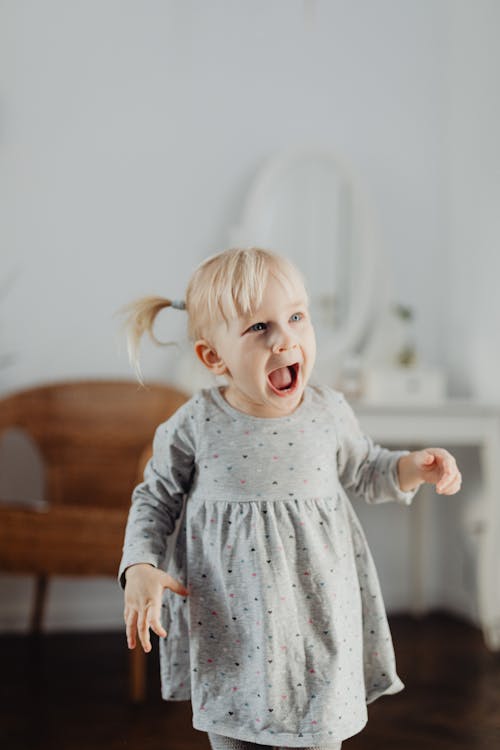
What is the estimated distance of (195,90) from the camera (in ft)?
9.97

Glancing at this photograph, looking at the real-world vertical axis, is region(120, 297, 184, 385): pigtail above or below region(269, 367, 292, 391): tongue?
above

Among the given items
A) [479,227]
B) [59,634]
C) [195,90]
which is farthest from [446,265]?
[59,634]

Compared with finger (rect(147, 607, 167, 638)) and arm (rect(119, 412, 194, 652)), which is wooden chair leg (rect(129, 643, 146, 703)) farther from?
finger (rect(147, 607, 167, 638))

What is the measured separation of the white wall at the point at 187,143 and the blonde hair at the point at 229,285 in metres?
1.73

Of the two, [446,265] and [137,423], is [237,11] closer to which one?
[446,265]

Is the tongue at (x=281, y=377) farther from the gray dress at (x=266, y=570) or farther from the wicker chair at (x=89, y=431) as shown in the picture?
the wicker chair at (x=89, y=431)

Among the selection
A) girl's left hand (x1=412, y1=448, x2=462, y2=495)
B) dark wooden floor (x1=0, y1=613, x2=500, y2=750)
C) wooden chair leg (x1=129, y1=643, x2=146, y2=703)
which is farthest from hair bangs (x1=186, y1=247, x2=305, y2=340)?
wooden chair leg (x1=129, y1=643, x2=146, y2=703)

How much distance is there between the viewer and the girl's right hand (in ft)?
3.54

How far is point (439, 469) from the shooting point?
121 centimetres

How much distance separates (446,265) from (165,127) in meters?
1.16

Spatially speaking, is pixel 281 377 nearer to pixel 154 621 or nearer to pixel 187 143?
pixel 154 621

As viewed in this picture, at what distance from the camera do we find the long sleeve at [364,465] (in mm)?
1267

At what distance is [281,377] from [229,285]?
0.47ft

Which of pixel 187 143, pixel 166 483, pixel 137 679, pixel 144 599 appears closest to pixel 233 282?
pixel 166 483
